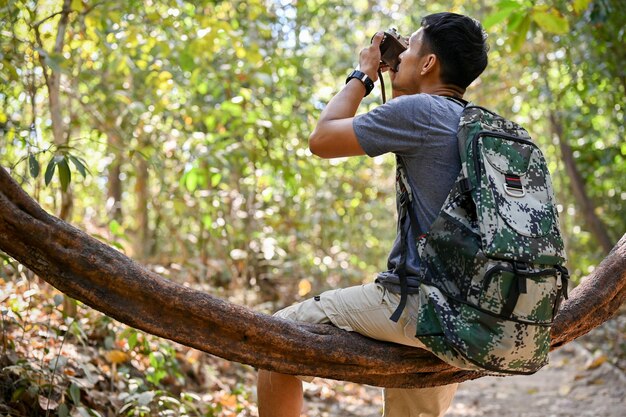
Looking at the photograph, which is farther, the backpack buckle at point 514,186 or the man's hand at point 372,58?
the man's hand at point 372,58

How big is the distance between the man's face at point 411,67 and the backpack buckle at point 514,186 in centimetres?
57

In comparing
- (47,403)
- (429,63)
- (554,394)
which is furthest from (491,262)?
(554,394)

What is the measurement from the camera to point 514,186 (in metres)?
2.40

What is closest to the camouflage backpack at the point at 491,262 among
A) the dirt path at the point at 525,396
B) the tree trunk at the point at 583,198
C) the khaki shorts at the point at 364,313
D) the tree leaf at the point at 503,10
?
the khaki shorts at the point at 364,313

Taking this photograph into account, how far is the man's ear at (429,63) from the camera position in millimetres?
2711

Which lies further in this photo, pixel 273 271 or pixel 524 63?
pixel 524 63

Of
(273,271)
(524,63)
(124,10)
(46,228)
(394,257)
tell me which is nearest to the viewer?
(46,228)

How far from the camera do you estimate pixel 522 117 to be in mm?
11812

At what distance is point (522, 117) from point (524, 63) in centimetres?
→ 220

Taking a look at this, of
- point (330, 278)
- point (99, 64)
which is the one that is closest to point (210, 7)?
point (99, 64)

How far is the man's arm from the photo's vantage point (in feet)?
8.21

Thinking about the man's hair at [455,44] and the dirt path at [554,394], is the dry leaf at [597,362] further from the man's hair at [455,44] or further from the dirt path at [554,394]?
the man's hair at [455,44]

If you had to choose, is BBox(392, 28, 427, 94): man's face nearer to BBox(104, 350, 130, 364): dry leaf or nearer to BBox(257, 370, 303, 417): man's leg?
BBox(257, 370, 303, 417): man's leg

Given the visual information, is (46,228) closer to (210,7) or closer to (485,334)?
(485,334)
